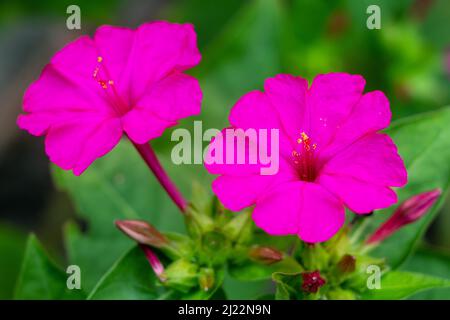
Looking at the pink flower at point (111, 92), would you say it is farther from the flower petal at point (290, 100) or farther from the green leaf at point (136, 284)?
the green leaf at point (136, 284)

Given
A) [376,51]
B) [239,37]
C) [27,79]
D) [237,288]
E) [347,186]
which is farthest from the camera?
[27,79]

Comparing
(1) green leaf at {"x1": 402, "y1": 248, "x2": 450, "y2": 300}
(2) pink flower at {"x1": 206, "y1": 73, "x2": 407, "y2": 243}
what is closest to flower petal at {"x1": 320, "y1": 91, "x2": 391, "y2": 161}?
(2) pink flower at {"x1": 206, "y1": 73, "x2": 407, "y2": 243}

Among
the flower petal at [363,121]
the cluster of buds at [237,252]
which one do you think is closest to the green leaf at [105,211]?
the cluster of buds at [237,252]

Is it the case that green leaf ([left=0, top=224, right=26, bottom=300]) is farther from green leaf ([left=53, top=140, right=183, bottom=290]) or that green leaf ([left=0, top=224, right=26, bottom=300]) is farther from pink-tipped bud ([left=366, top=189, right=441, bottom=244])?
pink-tipped bud ([left=366, top=189, right=441, bottom=244])

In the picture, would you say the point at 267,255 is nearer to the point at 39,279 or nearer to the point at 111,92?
the point at 111,92

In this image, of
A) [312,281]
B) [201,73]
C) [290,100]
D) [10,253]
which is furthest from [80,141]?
[10,253]
